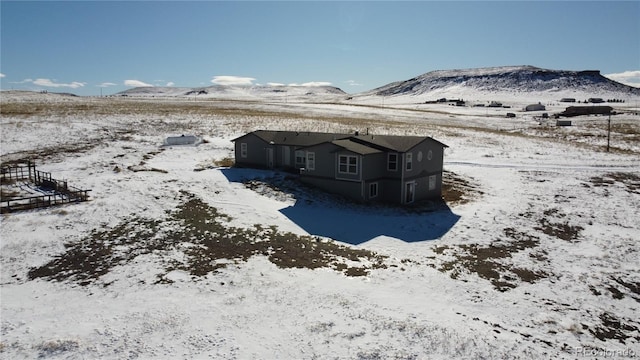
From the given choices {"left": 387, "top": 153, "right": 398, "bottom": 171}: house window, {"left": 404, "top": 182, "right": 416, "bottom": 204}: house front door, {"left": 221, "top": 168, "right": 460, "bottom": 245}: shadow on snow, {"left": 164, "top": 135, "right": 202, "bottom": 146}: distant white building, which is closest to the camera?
{"left": 221, "top": 168, "right": 460, "bottom": 245}: shadow on snow

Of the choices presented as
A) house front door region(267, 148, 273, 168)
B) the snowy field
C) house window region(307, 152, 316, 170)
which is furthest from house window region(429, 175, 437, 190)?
house front door region(267, 148, 273, 168)

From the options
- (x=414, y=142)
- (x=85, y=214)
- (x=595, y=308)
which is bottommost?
(x=595, y=308)

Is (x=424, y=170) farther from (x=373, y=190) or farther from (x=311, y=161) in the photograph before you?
(x=311, y=161)

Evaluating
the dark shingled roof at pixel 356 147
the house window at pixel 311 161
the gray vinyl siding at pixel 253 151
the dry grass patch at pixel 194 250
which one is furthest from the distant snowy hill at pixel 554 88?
the dry grass patch at pixel 194 250

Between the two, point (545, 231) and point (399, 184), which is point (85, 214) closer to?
point (399, 184)

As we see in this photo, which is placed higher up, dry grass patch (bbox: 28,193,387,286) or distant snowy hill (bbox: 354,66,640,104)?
distant snowy hill (bbox: 354,66,640,104)

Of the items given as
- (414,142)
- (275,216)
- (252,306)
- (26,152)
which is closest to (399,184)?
(414,142)

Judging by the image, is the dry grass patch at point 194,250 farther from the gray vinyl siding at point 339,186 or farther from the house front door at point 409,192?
the house front door at point 409,192

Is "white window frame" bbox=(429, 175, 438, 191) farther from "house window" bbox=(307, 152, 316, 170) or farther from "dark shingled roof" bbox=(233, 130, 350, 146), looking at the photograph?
"house window" bbox=(307, 152, 316, 170)
